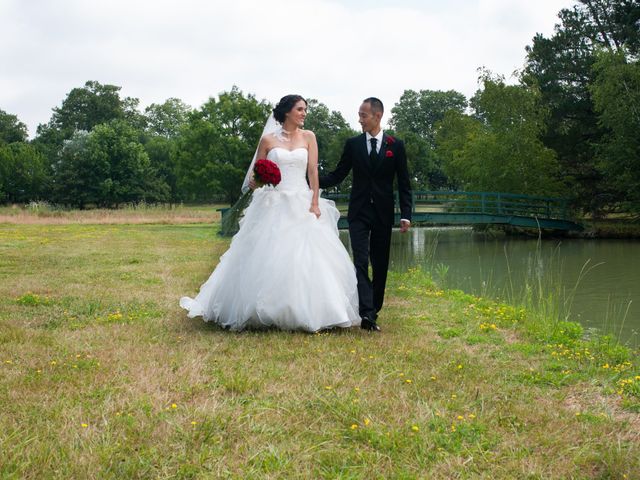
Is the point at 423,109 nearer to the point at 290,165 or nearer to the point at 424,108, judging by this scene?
the point at 424,108

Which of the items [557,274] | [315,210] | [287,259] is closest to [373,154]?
[315,210]

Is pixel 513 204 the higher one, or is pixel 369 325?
pixel 513 204

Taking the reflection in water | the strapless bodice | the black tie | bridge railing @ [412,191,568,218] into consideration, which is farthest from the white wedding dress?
bridge railing @ [412,191,568,218]

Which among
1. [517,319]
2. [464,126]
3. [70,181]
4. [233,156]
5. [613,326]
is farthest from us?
[70,181]

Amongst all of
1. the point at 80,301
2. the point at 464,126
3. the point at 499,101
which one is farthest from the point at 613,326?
the point at 464,126

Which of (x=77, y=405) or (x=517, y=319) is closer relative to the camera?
(x=77, y=405)

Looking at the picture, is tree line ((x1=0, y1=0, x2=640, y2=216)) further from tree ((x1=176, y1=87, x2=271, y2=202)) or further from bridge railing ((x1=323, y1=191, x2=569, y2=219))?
bridge railing ((x1=323, y1=191, x2=569, y2=219))

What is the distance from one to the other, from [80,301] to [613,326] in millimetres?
6663

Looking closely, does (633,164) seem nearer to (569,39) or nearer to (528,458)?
→ (569,39)

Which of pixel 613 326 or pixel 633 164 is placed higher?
pixel 633 164

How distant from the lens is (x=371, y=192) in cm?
668

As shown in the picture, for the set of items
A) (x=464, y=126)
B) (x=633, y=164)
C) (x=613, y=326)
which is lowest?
(x=613, y=326)

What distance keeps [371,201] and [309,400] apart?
3.01m

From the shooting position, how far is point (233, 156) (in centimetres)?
4100
